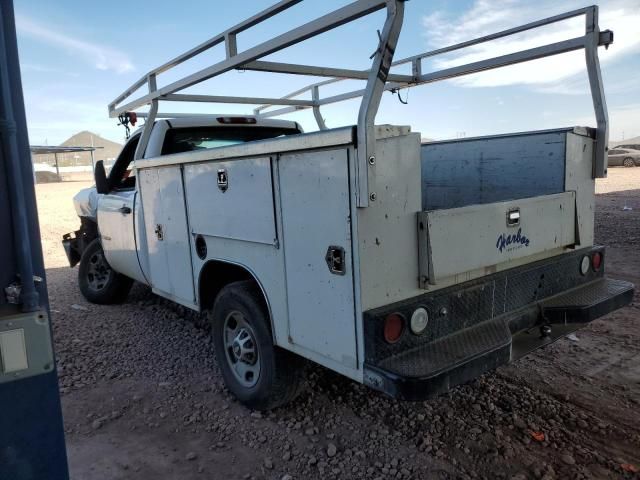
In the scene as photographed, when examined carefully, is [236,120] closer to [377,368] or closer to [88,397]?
[88,397]

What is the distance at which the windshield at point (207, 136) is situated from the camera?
4.51m

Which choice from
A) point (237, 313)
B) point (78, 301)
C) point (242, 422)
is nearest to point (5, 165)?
point (237, 313)

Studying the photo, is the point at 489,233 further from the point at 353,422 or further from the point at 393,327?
the point at 353,422

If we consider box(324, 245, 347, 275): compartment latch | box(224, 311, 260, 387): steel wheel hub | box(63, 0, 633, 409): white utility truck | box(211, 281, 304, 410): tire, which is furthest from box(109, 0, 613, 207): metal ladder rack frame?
box(224, 311, 260, 387): steel wheel hub

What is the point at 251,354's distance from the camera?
3318 millimetres

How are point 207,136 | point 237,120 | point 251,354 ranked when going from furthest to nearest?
point 237,120 → point 207,136 → point 251,354

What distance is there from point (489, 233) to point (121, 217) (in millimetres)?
3604

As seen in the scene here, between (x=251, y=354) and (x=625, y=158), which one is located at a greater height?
(x=625, y=158)

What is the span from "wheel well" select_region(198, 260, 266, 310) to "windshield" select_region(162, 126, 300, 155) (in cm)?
123

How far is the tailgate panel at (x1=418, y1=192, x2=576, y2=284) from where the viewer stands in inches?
99.0

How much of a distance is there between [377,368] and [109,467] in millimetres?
1690

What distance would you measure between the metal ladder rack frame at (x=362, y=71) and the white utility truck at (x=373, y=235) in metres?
0.01

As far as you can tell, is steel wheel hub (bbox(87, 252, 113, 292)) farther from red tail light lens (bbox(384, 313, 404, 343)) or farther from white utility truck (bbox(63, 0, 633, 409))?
red tail light lens (bbox(384, 313, 404, 343))

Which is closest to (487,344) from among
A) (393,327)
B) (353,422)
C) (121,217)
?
(393,327)
